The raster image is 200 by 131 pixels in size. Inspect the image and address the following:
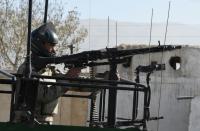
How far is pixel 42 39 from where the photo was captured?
214 inches

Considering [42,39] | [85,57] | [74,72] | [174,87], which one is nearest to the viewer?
[85,57]

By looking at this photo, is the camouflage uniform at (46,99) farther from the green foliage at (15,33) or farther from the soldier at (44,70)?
the green foliage at (15,33)

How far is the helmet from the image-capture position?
211 inches

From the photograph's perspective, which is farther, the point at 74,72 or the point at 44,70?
the point at 44,70

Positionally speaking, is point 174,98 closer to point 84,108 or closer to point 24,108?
point 84,108

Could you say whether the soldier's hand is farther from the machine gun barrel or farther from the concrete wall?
the concrete wall

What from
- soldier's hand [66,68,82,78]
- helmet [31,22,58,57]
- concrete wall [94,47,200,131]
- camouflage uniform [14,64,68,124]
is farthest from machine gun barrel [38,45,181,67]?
concrete wall [94,47,200,131]

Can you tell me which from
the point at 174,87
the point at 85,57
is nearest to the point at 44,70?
the point at 85,57

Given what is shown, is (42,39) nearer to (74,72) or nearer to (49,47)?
(49,47)

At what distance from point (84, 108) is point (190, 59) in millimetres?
7478

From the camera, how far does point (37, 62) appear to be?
16.6 ft

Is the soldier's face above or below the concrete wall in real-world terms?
above

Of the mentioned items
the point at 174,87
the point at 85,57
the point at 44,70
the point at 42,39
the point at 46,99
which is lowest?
the point at 174,87

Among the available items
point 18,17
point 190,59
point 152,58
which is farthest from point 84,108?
point 18,17
